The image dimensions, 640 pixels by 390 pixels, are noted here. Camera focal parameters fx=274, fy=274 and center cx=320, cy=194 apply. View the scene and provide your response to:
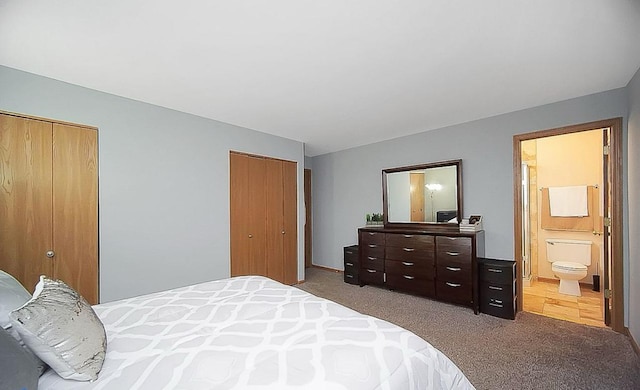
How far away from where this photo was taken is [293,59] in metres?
2.11

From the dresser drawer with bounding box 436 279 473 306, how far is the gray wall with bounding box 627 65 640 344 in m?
1.31

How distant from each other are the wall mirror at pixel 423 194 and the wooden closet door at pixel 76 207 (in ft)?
12.6

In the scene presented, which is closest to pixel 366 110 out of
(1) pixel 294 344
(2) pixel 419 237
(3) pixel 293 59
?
(3) pixel 293 59

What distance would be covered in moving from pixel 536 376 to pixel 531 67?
2.40 meters

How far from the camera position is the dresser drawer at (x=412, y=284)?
3.64 meters

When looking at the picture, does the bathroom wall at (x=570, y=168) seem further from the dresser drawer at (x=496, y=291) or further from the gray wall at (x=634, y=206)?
the dresser drawer at (x=496, y=291)

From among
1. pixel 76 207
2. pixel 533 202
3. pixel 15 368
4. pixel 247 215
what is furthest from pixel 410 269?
pixel 76 207

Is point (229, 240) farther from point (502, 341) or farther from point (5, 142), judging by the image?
point (502, 341)

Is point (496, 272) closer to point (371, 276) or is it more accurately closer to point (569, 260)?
point (371, 276)

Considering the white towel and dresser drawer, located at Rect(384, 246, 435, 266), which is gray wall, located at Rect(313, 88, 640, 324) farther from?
the white towel

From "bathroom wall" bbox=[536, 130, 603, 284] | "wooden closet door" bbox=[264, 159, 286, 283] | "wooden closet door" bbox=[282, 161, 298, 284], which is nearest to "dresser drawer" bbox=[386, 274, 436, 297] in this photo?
"wooden closet door" bbox=[282, 161, 298, 284]

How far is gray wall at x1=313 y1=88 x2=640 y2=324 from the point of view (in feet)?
10.0

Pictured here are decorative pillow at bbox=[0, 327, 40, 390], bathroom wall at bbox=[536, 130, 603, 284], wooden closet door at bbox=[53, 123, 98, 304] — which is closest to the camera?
decorative pillow at bbox=[0, 327, 40, 390]

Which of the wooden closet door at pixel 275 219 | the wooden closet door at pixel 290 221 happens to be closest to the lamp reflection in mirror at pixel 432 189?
the wooden closet door at pixel 290 221
